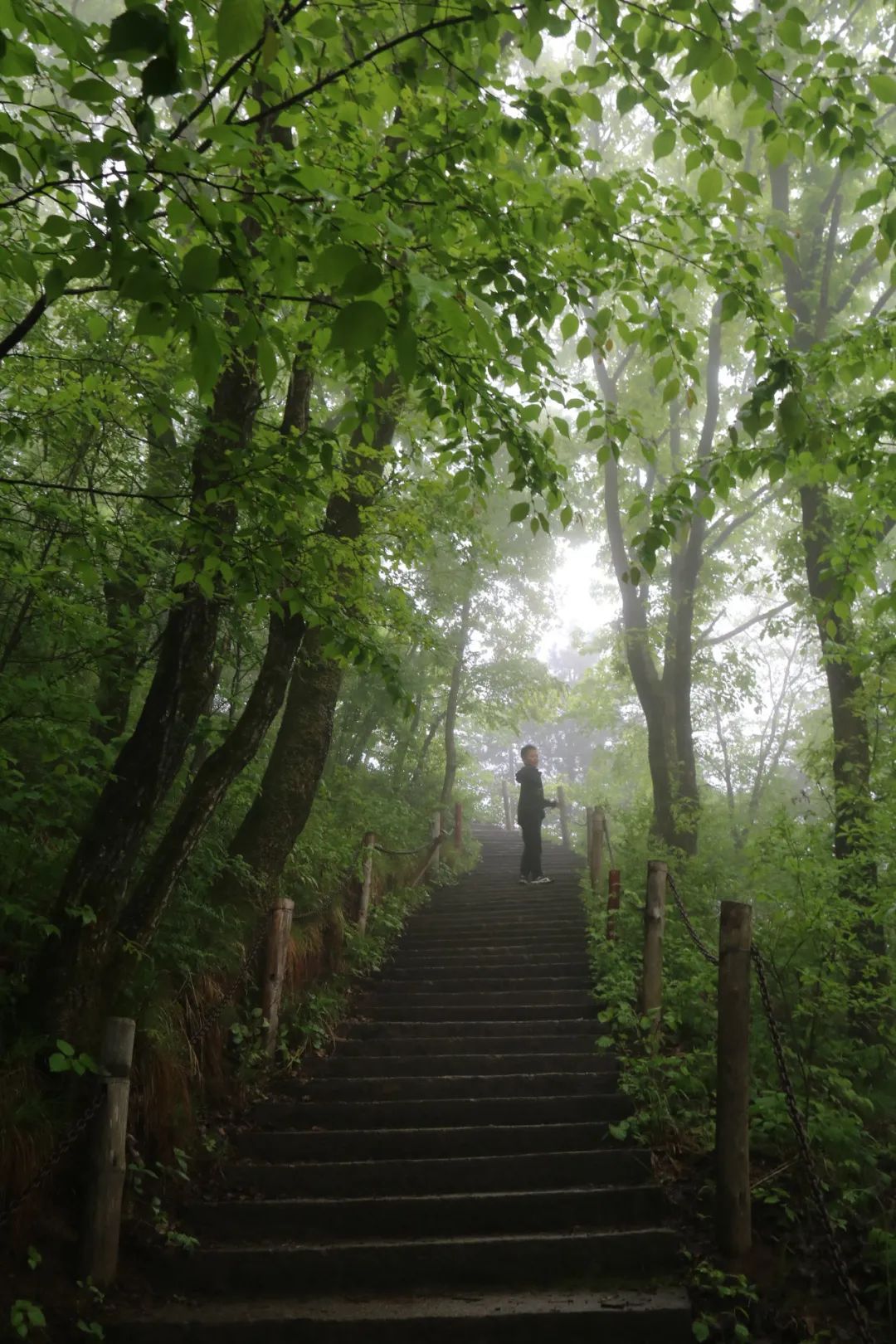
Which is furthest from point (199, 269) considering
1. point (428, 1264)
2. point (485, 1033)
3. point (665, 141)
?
point (485, 1033)

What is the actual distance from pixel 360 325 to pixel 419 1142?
5.27 m

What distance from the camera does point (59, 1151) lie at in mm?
3670

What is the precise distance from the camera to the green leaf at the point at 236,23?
5.84 feet

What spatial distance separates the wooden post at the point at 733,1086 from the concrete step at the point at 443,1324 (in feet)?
1.37

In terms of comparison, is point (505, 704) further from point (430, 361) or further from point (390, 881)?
point (430, 361)

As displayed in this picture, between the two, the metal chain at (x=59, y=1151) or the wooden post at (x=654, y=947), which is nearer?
the metal chain at (x=59, y=1151)

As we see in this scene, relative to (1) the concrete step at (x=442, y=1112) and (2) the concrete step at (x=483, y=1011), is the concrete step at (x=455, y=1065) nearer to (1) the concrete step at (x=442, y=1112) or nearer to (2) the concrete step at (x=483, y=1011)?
(1) the concrete step at (x=442, y=1112)

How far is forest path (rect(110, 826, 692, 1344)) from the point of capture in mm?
3938

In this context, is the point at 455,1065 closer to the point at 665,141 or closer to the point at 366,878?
the point at 366,878

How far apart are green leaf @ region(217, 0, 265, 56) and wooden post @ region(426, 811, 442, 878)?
1193 centimetres

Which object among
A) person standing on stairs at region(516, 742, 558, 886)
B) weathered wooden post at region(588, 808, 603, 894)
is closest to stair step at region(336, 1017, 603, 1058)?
weathered wooden post at region(588, 808, 603, 894)

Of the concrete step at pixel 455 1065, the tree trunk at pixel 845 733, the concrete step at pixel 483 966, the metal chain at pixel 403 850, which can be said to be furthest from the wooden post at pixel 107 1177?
→ the metal chain at pixel 403 850

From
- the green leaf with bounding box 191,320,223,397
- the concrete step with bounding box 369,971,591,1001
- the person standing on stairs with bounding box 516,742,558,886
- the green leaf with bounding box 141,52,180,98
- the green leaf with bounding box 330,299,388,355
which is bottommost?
the concrete step with bounding box 369,971,591,1001

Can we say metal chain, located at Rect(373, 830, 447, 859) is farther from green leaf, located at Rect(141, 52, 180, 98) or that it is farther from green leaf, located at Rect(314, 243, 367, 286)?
green leaf, located at Rect(141, 52, 180, 98)
